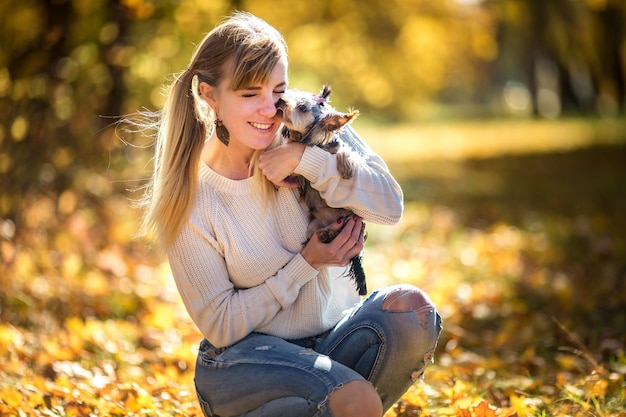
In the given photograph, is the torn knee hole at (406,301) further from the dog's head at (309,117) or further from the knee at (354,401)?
the dog's head at (309,117)

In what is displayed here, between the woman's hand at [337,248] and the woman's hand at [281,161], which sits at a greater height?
the woman's hand at [281,161]

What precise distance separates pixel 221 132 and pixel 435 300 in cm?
304

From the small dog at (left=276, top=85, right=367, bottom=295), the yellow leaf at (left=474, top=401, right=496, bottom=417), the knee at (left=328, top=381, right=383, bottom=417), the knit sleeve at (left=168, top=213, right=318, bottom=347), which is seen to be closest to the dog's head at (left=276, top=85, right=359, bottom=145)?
the small dog at (left=276, top=85, right=367, bottom=295)

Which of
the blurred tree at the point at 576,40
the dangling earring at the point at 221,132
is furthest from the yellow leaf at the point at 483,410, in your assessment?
the blurred tree at the point at 576,40

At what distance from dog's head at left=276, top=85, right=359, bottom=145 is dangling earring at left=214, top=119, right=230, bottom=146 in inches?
10.5

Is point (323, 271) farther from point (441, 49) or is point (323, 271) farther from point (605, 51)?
point (441, 49)

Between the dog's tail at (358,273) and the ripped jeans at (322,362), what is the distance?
0.13m

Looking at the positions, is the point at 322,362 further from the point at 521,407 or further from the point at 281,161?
the point at 521,407

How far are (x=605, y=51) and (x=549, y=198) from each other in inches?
575

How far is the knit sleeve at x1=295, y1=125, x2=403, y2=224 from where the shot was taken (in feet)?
10.3

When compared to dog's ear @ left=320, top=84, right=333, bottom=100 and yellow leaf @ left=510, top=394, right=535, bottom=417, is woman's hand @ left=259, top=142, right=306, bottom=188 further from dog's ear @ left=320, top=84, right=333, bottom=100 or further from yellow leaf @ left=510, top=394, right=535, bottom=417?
yellow leaf @ left=510, top=394, right=535, bottom=417

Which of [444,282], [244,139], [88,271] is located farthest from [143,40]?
[244,139]

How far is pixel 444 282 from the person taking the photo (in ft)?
21.4

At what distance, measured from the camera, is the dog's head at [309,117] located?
3104 millimetres
